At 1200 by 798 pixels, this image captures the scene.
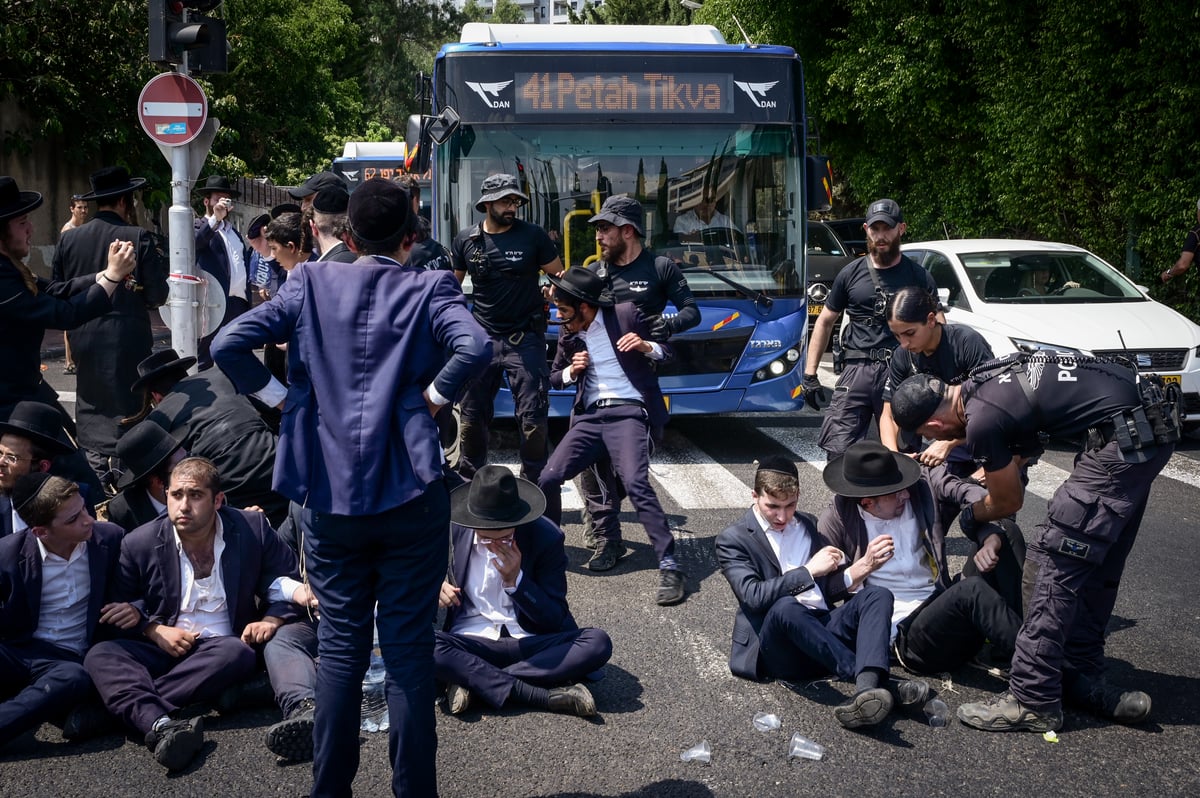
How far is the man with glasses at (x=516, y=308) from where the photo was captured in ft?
23.6

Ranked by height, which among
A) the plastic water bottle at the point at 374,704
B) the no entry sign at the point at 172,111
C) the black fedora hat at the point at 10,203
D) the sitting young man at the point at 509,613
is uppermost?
the no entry sign at the point at 172,111

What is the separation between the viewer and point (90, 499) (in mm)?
5379

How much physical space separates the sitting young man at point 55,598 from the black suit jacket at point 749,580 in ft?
7.99

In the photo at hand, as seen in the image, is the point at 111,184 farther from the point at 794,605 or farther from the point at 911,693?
the point at 911,693

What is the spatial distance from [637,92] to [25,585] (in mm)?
6346

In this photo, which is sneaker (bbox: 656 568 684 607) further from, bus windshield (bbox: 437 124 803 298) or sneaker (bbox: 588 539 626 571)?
bus windshield (bbox: 437 124 803 298)

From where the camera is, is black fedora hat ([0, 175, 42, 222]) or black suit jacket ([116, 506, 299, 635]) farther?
black fedora hat ([0, 175, 42, 222])

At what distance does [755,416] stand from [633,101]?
392 centimetres

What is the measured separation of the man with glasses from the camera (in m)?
7.20

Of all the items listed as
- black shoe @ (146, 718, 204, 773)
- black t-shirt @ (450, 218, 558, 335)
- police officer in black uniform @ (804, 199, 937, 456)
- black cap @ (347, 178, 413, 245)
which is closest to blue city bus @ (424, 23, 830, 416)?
black t-shirt @ (450, 218, 558, 335)

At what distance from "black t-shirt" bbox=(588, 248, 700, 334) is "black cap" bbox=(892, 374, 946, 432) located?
102 inches

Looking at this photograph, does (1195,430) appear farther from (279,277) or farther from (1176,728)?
(279,277)

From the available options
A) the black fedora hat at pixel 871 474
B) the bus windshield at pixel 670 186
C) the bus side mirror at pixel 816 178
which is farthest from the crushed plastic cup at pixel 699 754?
the bus side mirror at pixel 816 178

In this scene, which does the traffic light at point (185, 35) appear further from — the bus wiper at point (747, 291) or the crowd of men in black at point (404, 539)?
the bus wiper at point (747, 291)
